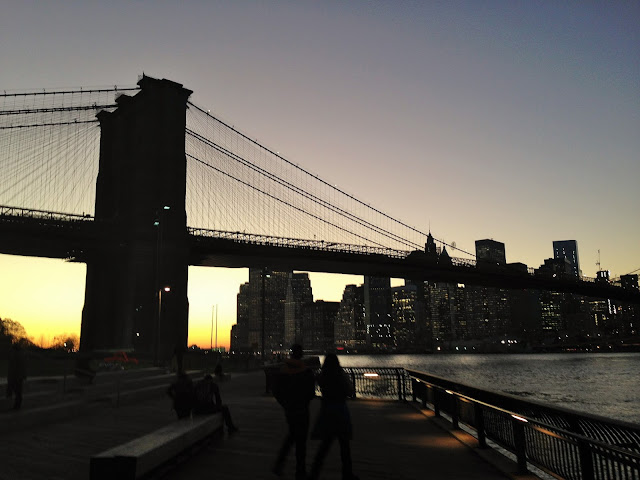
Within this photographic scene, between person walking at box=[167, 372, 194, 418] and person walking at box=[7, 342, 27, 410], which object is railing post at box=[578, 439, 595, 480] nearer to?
person walking at box=[167, 372, 194, 418]

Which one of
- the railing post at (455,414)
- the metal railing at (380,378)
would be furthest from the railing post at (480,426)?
the metal railing at (380,378)

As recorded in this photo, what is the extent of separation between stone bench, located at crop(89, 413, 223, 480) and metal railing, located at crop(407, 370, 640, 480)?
4.09 m

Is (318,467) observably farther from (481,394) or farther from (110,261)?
Answer: (110,261)

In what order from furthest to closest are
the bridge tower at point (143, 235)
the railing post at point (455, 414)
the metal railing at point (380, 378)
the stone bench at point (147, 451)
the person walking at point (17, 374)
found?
the bridge tower at point (143, 235)
the metal railing at point (380, 378)
the person walking at point (17, 374)
the railing post at point (455, 414)
the stone bench at point (147, 451)

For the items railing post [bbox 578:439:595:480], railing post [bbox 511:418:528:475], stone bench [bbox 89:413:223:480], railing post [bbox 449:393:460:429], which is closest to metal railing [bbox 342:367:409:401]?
railing post [bbox 449:393:460:429]

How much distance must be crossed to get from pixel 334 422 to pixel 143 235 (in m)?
37.6

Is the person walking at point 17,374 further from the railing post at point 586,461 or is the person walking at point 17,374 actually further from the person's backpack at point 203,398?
the railing post at point 586,461

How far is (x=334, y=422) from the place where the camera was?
647 centimetres

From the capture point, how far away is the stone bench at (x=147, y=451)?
520cm

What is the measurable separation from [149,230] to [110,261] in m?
4.44

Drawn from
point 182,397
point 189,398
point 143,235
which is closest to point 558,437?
point 189,398

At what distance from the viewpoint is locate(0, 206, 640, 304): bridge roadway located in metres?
41.4

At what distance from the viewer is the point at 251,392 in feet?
65.8

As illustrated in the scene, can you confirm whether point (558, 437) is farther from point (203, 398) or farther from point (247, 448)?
point (203, 398)
